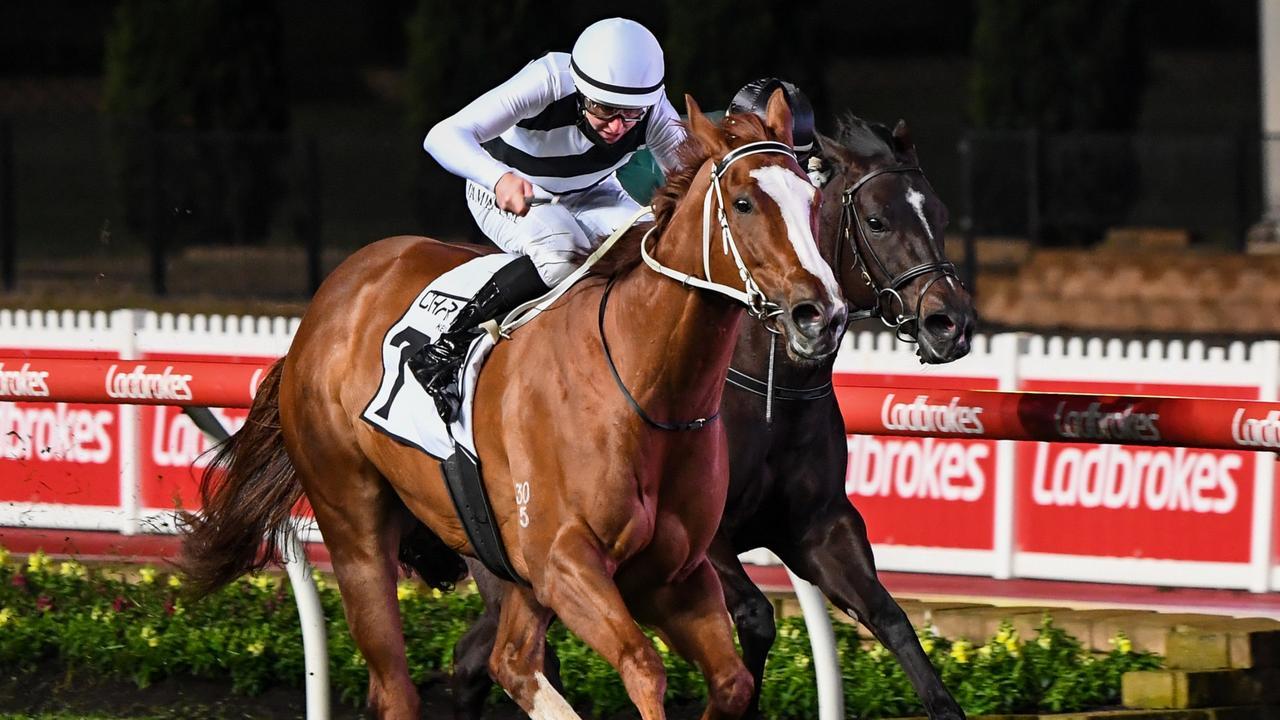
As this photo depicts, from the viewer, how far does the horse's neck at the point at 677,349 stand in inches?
161

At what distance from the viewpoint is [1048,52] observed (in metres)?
19.5

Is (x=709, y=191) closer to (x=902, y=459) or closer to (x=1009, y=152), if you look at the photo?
(x=902, y=459)

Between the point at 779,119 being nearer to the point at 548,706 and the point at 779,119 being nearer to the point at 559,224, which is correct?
the point at 559,224

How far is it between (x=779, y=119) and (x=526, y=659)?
4.30 feet

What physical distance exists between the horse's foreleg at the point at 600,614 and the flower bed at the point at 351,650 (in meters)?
1.78

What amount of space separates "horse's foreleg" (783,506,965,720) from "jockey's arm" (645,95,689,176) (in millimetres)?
1053

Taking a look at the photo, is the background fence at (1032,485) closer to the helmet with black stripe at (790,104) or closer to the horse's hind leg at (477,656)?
the horse's hind leg at (477,656)

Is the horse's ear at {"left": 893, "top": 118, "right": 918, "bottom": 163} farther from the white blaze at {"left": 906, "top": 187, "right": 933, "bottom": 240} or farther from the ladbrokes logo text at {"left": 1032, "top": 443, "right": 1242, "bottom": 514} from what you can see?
the ladbrokes logo text at {"left": 1032, "top": 443, "right": 1242, "bottom": 514}

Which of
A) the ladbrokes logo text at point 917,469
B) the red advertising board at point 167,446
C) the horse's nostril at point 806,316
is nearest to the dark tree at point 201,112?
the red advertising board at point 167,446

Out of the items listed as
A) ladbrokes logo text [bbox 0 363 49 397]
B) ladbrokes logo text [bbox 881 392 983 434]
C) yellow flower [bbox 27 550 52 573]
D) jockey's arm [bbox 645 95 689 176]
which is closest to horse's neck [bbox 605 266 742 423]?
jockey's arm [bbox 645 95 689 176]

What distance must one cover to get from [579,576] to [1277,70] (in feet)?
44.0

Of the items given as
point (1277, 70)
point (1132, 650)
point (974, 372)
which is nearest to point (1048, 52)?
point (1277, 70)

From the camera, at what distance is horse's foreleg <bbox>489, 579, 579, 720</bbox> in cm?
434

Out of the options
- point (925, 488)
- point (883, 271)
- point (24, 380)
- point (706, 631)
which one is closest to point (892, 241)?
point (883, 271)
